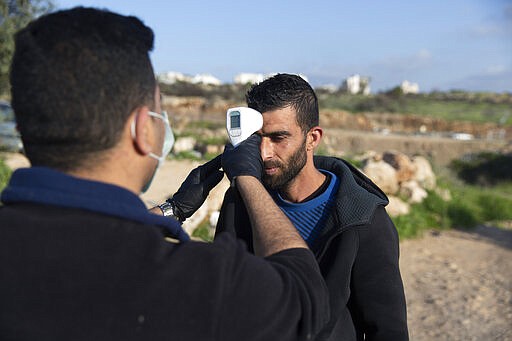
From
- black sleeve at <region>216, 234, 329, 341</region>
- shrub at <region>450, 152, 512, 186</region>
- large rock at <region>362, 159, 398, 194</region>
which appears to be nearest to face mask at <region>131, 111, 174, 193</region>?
black sleeve at <region>216, 234, 329, 341</region>

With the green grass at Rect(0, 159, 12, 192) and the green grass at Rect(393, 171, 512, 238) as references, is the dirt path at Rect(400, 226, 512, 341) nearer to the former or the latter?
the green grass at Rect(393, 171, 512, 238)

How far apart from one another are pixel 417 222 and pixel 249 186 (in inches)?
346

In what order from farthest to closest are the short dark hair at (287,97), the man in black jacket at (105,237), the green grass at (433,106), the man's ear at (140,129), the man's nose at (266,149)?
the green grass at (433,106)
the short dark hair at (287,97)
the man's nose at (266,149)
the man's ear at (140,129)
the man in black jacket at (105,237)

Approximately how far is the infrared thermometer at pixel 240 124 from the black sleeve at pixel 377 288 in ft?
1.95

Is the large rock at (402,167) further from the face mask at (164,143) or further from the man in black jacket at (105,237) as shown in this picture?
the man in black jacket at (105,237)

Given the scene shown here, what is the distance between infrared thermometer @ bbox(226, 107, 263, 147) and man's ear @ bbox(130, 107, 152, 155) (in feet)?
2.38

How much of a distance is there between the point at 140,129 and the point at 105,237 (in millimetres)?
296

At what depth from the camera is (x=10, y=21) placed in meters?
9.43

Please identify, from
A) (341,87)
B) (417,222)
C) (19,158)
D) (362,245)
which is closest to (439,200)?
(417,222)

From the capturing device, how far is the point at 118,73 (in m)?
1.25

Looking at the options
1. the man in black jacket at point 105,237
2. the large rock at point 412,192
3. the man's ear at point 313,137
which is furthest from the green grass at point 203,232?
the man in black jacket at point 105,237

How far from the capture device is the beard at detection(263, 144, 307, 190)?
2541 mm

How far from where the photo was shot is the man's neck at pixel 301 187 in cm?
257

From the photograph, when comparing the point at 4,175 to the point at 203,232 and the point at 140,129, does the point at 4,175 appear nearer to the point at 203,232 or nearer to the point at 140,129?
the point at 203,232
